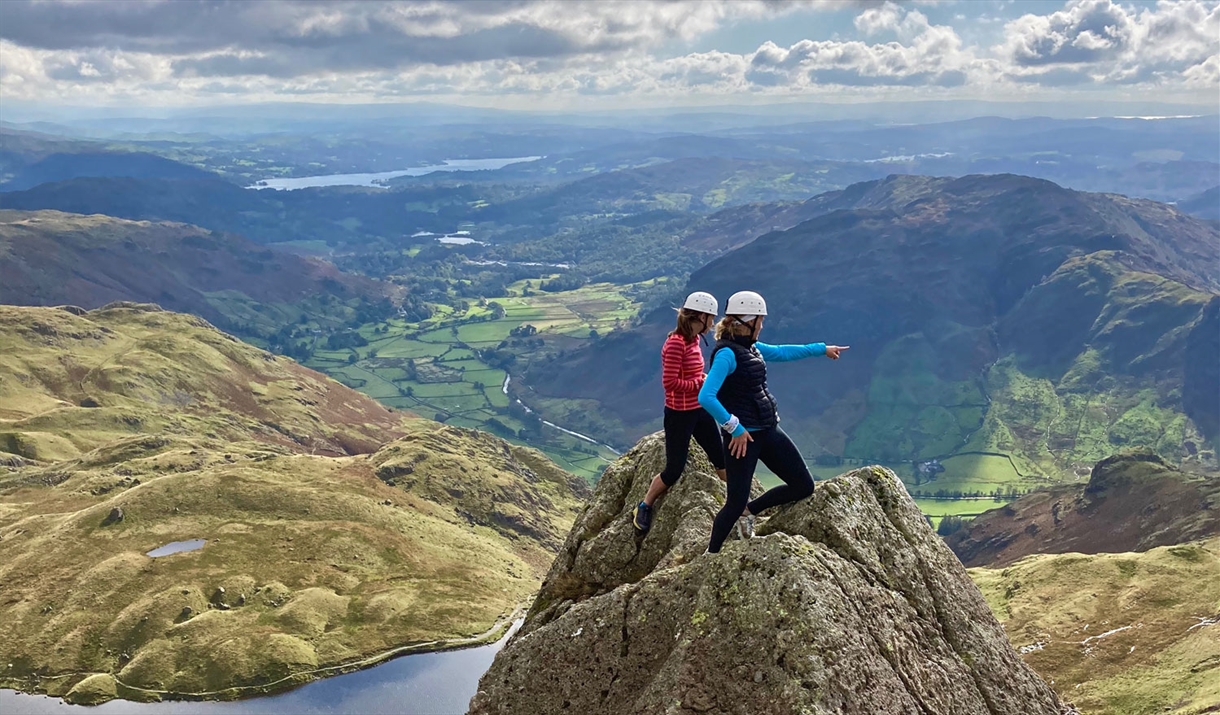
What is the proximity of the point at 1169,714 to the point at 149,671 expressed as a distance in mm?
128910

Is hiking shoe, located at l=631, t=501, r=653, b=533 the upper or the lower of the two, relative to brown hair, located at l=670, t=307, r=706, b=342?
lower

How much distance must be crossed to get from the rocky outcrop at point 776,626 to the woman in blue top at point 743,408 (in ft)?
4.45

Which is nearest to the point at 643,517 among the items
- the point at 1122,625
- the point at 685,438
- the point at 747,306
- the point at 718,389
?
the point at 685,438

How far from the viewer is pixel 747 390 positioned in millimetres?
23984

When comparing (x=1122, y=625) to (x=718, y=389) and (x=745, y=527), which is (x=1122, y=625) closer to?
(x=745, y=527)

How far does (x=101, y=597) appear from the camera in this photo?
14475cm

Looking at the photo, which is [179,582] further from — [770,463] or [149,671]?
[770,463]

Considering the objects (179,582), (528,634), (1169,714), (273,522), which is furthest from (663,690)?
(273,522)

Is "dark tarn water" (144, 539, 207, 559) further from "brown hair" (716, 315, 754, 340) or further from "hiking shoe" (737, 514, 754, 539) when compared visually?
"brown hair" (716, 315, 754, 340)

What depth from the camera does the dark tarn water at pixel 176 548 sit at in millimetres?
160250

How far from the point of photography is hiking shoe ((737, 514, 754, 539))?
25.0 meters

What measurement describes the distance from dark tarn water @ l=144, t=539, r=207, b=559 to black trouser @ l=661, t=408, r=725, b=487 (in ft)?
517

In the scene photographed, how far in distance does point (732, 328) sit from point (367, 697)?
421ft

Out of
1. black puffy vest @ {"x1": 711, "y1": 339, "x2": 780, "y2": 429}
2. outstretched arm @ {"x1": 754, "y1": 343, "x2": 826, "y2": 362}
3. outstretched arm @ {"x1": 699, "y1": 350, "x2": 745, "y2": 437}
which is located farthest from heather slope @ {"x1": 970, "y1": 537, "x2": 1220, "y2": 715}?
outstretched arm @ {"x1": 699, "y1": 350, "x2": 745, "y2": 437}
